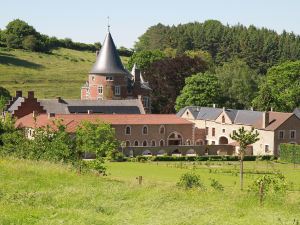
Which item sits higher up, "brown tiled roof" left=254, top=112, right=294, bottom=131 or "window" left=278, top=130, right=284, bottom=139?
"brown tiled roof" left=254, top=112, right=294, bottom=131

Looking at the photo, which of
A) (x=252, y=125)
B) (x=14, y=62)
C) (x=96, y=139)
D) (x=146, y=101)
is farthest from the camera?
(x=14, y=62)

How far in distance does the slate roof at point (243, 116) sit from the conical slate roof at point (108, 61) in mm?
10263

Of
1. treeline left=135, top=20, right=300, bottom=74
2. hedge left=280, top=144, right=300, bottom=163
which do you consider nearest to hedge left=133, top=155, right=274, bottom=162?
hedge left=280, top=144, right=300, bottom=163

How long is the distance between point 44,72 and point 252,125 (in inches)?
2067

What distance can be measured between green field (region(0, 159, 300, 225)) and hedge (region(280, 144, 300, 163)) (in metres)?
44.1

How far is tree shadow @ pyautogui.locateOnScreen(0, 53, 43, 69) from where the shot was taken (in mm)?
114850

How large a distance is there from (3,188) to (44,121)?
48088mm

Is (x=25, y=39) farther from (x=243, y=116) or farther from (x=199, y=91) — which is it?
(x=243, y=116)

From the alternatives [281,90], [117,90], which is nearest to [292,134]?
[281,90]

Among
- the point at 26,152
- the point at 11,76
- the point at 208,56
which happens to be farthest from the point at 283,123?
the point at 208,56

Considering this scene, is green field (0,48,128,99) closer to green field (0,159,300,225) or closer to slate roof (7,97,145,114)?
slate roof (7,97,145,114)

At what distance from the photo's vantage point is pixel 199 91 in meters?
88.1

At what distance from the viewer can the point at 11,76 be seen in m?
109

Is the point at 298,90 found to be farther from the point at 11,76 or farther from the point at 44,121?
the point at 11,76
